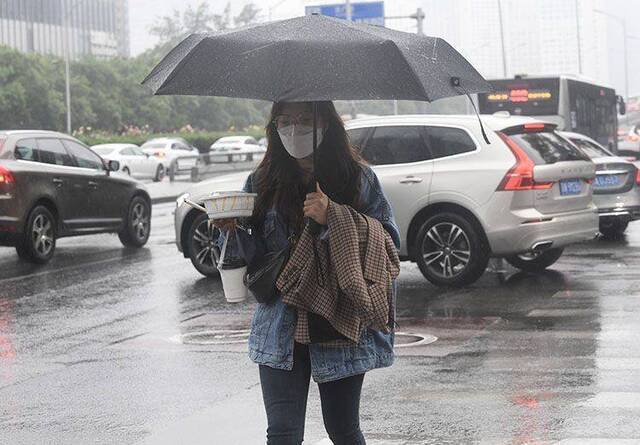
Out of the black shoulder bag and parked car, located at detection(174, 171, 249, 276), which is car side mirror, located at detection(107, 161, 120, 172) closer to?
parked car, located at detection(174, 171, 249, 276)

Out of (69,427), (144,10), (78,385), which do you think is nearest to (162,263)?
(78,385)

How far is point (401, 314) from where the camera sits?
1130 cm

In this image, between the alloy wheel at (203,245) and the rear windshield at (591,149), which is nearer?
the alloy wheel at (203,245)

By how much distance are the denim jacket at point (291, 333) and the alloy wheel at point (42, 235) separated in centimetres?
1168

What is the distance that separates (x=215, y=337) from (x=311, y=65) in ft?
19.1

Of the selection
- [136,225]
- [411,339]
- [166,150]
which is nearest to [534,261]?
[411,339]

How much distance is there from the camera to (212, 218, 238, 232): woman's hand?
187 inches

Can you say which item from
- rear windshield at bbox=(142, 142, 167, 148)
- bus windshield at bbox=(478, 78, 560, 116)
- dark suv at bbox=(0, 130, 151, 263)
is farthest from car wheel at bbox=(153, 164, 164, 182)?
dark suv at bbox=(0, 130, 151, 263)

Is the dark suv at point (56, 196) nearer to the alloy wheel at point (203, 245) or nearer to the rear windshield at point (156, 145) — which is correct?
the alloy wheel at point (203, 245)

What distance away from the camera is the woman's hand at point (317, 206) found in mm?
4555

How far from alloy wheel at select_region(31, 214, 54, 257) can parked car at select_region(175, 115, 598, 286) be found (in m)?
4.67

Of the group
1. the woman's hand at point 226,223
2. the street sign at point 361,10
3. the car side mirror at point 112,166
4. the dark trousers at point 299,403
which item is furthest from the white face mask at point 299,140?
the street sign at point 361,10

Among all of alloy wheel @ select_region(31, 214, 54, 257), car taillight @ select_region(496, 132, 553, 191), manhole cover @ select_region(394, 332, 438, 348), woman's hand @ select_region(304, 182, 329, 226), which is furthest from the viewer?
alloy wheel @ select_region(31, 214, 54, 257)

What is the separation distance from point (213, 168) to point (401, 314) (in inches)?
1338
